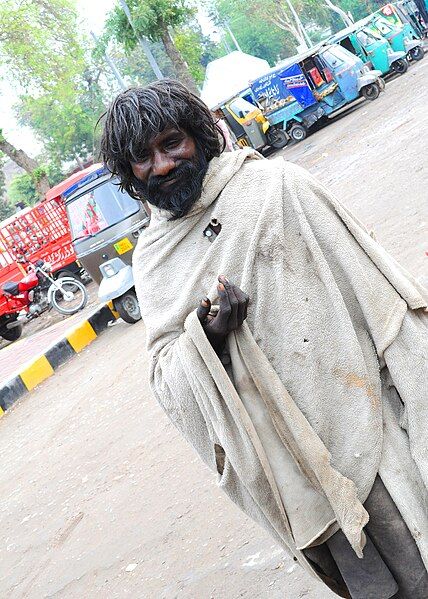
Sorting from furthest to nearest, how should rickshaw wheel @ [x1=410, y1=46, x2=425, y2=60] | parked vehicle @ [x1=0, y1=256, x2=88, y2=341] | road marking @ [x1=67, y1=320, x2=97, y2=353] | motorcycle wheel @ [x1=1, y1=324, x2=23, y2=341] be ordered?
1. rickshaw wheel @ [x1=410, y1=46, x2=425, y2=60]
2. motorcycle wheel @ [x1=1, y1=324, x2=23, y2=341]
3. parked vehicle @ [x1=0, y1=256, x2=88, y2=341]
4. road marking @ [x1=67, y1=320, x2=97, y2=353]

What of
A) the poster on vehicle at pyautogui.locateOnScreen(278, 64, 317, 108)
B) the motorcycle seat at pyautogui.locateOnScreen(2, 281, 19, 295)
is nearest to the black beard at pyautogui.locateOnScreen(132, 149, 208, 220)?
the motorcycle seat at pyautogui.locateOnScreen(2, 281, 19, 295)

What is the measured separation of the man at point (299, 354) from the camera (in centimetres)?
206

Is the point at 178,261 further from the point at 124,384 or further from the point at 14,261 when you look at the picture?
the point at 14,261

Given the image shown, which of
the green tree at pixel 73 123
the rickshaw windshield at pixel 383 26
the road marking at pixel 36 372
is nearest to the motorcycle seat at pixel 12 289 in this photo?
the road marking at pixel 36 372

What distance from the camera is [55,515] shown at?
5.78m

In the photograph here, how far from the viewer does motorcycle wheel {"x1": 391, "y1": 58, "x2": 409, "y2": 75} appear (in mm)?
27938

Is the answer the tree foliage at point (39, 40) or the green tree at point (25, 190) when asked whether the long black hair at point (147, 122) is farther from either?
the green tree at point (25, 190)

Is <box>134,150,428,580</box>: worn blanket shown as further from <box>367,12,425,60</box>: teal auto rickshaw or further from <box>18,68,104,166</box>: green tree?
<box>18,68,104,166</box>: green tree

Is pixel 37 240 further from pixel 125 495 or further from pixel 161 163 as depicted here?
pixel 161 163

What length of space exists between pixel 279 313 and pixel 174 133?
539 mm

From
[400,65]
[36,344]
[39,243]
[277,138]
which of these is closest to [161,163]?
[36,344]

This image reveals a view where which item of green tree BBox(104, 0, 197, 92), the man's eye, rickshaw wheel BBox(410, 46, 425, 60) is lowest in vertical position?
rickshaw wheel BBox(410, 46, 425, 60)

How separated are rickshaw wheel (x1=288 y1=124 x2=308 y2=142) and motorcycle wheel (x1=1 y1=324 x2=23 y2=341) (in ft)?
40.1

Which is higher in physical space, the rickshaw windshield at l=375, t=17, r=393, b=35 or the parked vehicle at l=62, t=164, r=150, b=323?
the parked vehicle at l=62, t=164, r=150, b=323
